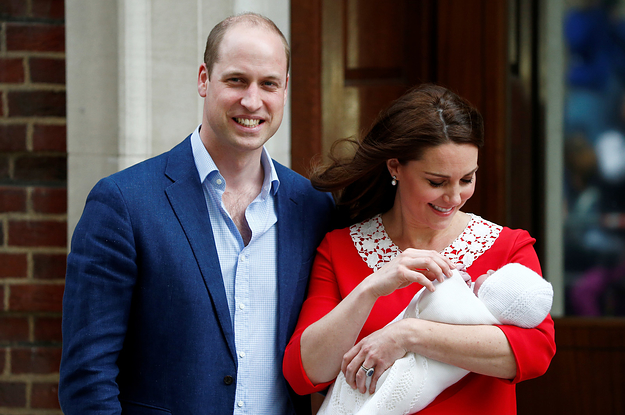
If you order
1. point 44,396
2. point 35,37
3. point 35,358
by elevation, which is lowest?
point 44,396

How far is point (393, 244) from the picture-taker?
73.0 inches

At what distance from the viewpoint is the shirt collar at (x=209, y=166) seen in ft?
5.57

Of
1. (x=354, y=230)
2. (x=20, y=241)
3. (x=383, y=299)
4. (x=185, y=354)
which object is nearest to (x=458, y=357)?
(x=383, y=299)

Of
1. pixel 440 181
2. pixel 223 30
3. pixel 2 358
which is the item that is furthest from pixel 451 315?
pixel 2 358

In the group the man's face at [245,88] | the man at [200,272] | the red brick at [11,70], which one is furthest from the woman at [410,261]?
the red brick at [11,70]

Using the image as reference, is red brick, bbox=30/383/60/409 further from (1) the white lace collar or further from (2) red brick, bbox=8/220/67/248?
(1) the white lace collar

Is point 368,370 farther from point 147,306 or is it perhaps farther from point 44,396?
point 44,396

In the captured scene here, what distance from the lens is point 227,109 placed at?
5.41ft

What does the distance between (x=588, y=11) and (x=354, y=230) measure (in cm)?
168

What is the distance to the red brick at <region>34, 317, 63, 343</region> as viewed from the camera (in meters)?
2.29

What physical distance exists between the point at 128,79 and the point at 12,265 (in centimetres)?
87

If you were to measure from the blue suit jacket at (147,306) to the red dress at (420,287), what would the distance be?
0.47 ft

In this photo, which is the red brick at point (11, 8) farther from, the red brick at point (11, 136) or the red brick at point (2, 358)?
the red brick at point (2, 358)

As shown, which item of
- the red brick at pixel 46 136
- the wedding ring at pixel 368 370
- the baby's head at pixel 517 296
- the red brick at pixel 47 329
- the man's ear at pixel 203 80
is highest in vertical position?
the man's ear at pixel 203 80
